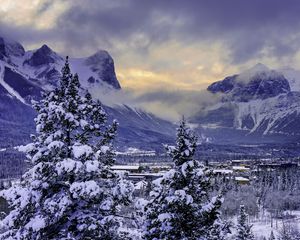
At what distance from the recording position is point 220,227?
24.2 metres

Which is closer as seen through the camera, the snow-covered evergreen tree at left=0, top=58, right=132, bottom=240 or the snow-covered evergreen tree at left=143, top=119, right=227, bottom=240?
the snow-covered evergreen tree at left=0, top=58, right=132, bottom=240

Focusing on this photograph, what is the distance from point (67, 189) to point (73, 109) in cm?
352

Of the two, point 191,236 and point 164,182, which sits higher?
point 164,182

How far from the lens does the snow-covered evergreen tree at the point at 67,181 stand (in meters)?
17.9

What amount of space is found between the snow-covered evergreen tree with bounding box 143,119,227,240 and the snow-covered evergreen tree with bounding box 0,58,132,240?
3.27 metres

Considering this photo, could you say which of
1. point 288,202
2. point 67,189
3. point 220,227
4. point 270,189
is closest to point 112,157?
point 67,189

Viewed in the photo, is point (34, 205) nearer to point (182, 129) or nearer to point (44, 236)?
point (44, 236)

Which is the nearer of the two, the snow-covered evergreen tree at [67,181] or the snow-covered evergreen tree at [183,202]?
the snow-covered evergreen tree at [67,181]

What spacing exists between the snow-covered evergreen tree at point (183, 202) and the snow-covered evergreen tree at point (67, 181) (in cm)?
327

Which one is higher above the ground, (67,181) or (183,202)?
(67,181)

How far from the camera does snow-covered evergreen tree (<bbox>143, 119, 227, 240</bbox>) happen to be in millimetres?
22031

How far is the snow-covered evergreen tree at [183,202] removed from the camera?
867 inches

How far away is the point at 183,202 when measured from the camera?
71.6ft

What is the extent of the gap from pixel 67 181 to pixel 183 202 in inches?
245
